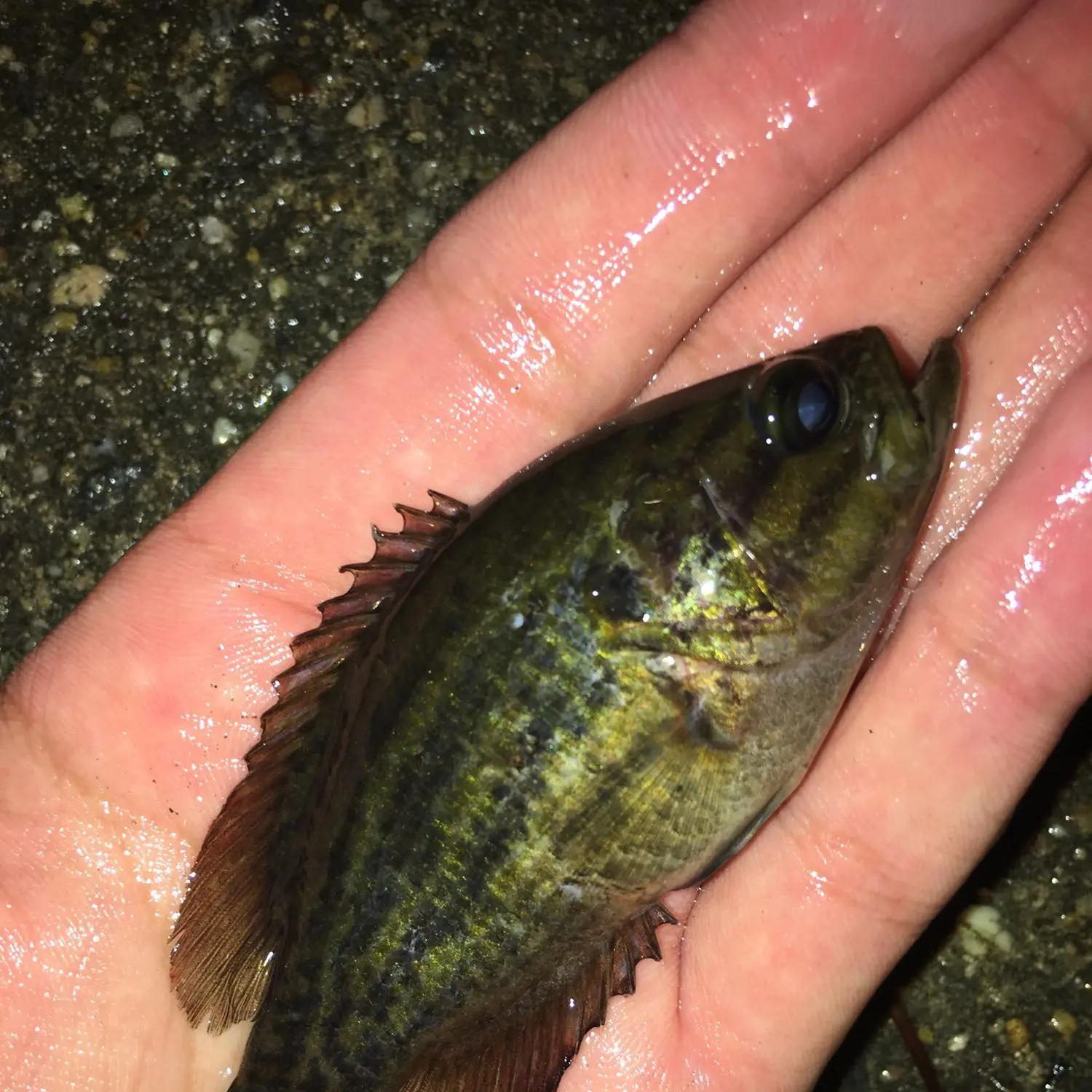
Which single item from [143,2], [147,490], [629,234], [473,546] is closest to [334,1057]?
[473,546]

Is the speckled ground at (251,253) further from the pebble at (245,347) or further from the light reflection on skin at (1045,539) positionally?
the light reflection on skin at (1045,539)

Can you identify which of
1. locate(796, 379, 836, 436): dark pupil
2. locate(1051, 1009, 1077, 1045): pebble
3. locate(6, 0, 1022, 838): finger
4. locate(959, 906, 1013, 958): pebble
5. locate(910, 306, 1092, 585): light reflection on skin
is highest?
locate(6, 0, 1022, 838): finger

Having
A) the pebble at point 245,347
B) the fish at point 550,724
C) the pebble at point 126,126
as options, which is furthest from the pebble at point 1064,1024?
the pebble at point 126,126

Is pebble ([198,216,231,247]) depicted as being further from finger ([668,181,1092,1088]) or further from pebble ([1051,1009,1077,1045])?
pebble ([1051,1009,1077,1045])

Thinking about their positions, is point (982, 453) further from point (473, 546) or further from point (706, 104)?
point (473, 546)

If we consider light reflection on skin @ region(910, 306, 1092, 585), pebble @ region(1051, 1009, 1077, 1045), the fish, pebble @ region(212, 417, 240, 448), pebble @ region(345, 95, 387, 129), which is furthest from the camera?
pebble @ region(345, 95, 387, 129)

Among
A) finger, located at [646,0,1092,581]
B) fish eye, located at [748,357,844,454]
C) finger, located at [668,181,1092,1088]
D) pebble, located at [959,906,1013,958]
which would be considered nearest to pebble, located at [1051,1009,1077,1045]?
pebble, located at [959,906,1013,958]

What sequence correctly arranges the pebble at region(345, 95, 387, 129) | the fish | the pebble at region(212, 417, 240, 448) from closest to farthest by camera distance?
1. the fish
2. the pebble at region(212, 417, 240, 448)
3. the pebble at region(345, 95, 387, 129)
